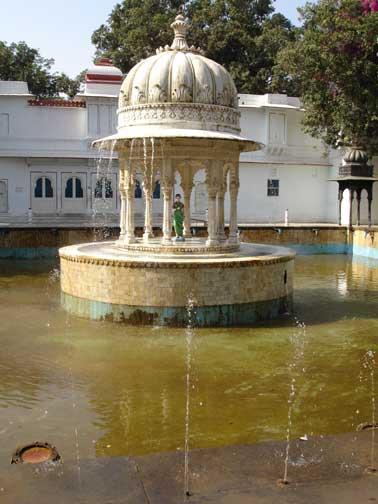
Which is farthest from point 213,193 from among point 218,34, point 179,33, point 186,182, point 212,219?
point 218,34

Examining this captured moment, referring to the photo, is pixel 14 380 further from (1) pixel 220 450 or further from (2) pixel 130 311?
(1) pixel 220 450

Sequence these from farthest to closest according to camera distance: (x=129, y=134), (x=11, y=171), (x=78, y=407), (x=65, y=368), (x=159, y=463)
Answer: (x=11, y=171) → (x=129, y=134) → (x=65, y=368) → (x=78, y=407) → (x=159, y=463)

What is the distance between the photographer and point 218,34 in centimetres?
3422

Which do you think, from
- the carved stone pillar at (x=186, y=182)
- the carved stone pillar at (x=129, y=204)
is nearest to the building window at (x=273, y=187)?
the carved stone pillar at (x=186, y=182)

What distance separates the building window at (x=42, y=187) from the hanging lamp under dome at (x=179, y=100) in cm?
1616

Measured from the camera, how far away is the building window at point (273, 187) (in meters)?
29.2

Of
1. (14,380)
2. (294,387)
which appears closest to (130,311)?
(14,380)

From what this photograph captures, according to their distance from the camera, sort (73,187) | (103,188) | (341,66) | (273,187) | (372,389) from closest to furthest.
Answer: (372,389) < (341,66) < (73,187) < (103,188) < (273,187)

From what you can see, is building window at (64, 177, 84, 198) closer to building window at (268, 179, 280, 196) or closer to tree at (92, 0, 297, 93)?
building window at (268, 179, 280, 196)

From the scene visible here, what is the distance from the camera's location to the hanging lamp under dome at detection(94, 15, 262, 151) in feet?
36.1

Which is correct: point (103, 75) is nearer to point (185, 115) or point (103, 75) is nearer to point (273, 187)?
point (273, 187)

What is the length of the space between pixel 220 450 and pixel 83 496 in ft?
3.30

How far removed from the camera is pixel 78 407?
6121 millimetres

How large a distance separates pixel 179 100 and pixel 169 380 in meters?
5.90
